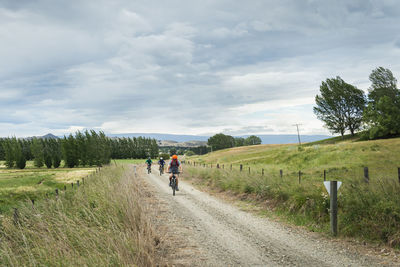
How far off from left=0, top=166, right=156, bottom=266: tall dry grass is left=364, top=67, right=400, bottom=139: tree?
71165 millimetres

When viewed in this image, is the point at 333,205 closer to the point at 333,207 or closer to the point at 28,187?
the point at 333,207

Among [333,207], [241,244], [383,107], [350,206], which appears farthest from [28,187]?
[383,107]

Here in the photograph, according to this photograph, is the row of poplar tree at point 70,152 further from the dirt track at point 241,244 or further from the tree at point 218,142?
the tree at point 218,142

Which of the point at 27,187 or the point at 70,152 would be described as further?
the point at 70,152

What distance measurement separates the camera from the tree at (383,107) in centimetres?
6444

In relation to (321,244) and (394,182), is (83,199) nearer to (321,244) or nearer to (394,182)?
(321,244)

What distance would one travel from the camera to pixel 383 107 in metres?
66.3

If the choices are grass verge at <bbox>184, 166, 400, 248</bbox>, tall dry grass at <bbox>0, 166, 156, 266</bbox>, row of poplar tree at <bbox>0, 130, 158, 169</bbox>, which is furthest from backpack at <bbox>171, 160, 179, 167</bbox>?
row of poplar tree at <bbox>0, 130, 158, 169</bbox>

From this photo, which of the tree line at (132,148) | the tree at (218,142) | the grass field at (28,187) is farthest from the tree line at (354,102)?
the tree at (218,142)

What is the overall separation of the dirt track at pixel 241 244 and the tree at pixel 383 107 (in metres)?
67.0

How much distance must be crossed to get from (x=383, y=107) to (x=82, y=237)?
75578mm

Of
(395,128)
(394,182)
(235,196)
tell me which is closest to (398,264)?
(394,182)

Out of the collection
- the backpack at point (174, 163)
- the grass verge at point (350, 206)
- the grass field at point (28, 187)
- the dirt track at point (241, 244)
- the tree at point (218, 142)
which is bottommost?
the grass field at point (28, 187)

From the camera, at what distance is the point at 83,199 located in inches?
378
